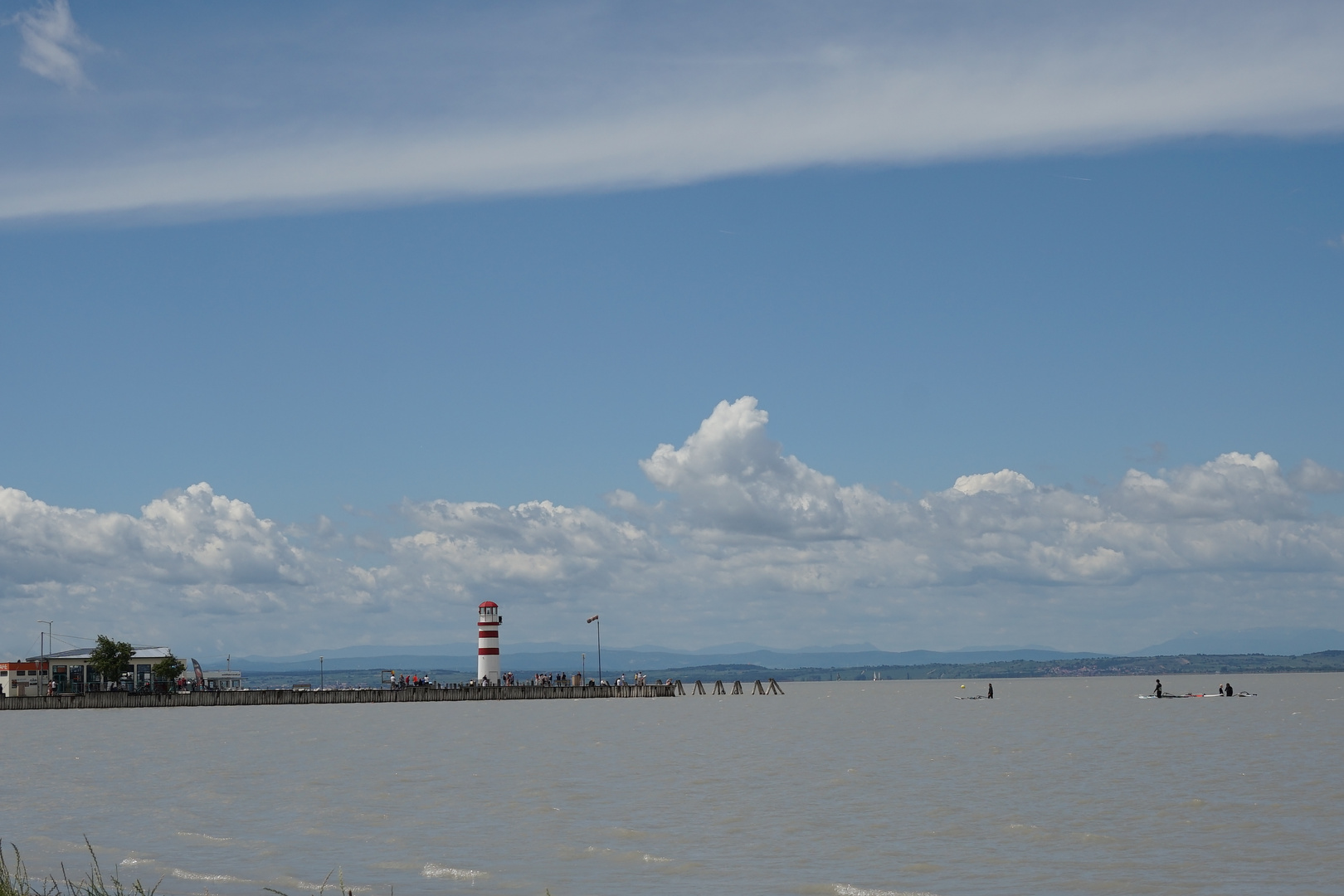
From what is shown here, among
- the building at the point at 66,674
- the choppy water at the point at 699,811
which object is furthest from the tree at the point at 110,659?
the choppy water at the point at 699,811

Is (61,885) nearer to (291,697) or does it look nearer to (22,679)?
(291,697)

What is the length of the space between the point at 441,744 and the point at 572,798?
82.5 ft

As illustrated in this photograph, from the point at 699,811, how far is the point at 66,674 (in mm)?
105322

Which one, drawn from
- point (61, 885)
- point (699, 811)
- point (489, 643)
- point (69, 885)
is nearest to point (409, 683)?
point (489, 643)

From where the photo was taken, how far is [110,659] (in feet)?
397

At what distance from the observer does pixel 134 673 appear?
124 meters

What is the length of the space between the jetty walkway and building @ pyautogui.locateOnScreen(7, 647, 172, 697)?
5394 mm

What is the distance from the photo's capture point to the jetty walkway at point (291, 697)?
111 meters

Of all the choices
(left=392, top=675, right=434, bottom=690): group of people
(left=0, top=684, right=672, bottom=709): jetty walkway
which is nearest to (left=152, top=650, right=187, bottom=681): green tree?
(left=0, top=684, right=672, bottom=709): jetty walkway

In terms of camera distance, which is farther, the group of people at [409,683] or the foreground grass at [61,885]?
the group of people at [409,683]

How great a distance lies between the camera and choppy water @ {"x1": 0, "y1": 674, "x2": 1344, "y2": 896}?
24.6 m

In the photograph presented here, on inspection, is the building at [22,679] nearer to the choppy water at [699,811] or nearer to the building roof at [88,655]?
the building roof at [88,655]

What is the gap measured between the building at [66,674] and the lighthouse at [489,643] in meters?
31.1

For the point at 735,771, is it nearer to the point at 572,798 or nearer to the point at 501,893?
the point at 572,798
